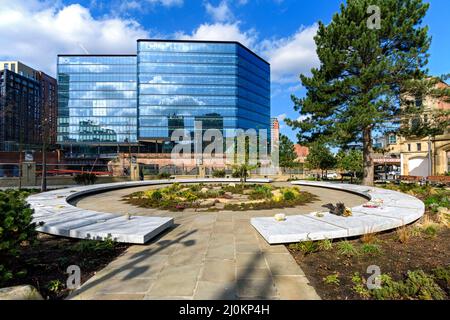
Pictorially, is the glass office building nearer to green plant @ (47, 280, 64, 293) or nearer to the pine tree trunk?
the pine tree trunk

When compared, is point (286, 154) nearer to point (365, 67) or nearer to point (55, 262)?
point (365, 67)

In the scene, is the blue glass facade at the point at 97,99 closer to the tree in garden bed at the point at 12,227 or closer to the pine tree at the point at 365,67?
the pine tree at the point at 365,67

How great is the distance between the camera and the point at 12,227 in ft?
11.3

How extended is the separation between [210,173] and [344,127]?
1000 inches

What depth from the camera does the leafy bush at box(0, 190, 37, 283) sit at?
10.9ft

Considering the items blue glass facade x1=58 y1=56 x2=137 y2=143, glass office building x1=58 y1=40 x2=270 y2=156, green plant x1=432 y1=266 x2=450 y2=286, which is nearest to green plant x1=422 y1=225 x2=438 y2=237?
green plant x1=432 y1=266 x2=450 y2=286

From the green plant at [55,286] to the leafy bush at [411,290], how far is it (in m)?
4.57

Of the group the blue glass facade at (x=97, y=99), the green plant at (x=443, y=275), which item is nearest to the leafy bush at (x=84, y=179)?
the green plant at (x=443, y=275)

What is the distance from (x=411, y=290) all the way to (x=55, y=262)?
234 inches

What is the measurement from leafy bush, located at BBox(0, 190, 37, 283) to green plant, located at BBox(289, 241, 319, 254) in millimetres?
4923

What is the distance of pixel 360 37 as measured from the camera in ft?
47.6

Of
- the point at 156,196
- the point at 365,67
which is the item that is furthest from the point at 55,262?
the point at 365,67
